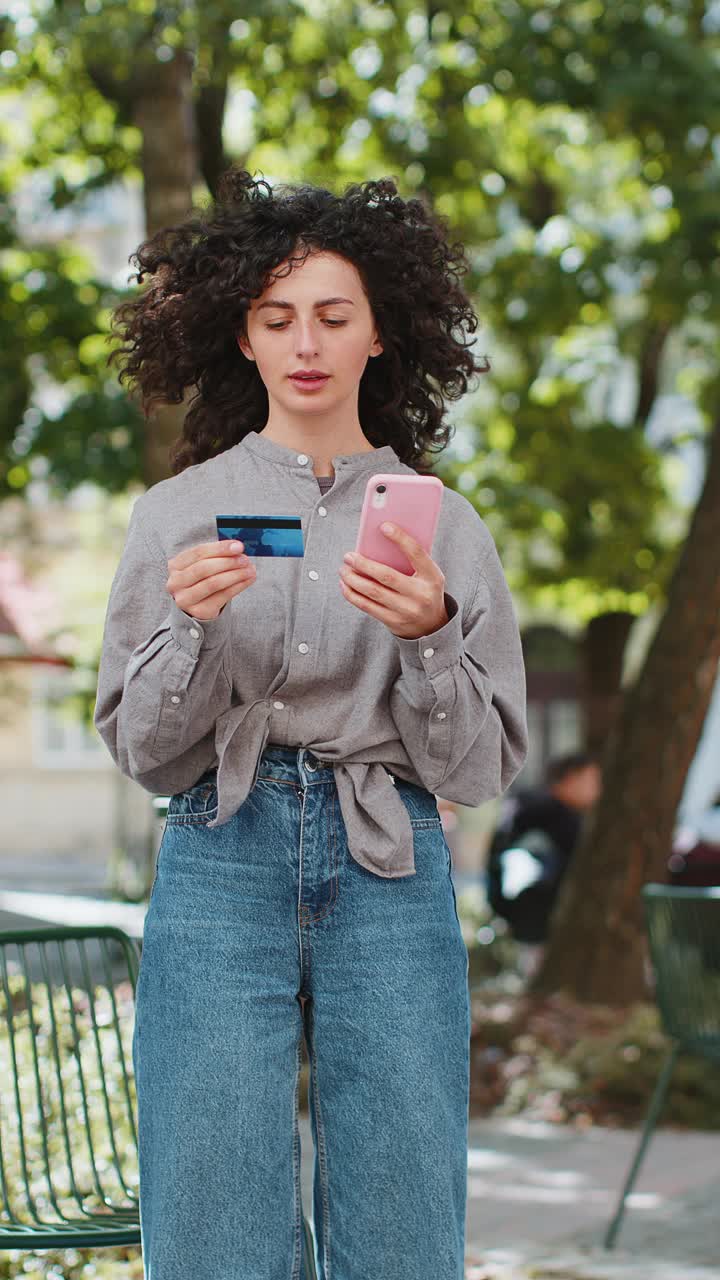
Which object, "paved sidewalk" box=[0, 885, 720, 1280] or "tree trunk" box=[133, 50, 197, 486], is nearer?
"paved sidewalk" box=[0, 885, 720, 1280]

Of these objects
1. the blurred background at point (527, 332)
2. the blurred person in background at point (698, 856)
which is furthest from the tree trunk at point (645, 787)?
the blurred person in background at point (698, 856)

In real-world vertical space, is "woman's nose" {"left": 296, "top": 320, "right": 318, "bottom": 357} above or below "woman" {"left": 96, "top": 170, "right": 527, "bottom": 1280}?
above

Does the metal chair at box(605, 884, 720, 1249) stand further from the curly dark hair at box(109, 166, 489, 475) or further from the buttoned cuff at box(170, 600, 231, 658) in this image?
the buttoned cuff at box(170, 600, 231, 658)

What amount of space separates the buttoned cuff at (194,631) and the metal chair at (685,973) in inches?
122

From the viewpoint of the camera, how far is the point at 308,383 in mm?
2578

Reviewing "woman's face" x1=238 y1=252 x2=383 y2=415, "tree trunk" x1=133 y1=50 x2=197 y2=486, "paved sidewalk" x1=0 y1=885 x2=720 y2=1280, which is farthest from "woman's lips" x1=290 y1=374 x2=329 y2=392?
"tree trunk" x1=133 y1=50 x2=197 y2=486

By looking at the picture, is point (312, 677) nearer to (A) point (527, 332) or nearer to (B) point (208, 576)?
(B) point (208, 576)

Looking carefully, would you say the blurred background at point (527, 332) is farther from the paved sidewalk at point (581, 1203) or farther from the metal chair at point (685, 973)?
the metal chair at point (685, 973)

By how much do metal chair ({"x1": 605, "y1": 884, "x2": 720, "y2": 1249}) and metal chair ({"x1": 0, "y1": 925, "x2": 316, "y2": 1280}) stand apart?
5.68ft

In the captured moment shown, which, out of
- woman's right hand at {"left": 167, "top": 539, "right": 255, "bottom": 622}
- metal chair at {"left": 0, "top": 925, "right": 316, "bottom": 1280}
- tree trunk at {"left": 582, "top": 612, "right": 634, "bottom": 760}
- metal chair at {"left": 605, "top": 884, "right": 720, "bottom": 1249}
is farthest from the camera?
tree trunk at {"left": 582, "top": 612, "right": 634, "bottom": 760}

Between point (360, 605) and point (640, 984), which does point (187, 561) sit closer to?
point (360, 605)

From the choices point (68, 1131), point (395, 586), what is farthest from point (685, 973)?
point (395, 586)

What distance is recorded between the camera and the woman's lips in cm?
258

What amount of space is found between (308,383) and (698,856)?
9284 millimetres
